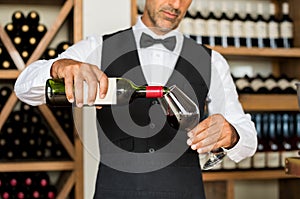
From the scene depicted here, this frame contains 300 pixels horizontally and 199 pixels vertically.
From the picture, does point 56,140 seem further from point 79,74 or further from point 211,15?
point 79,74

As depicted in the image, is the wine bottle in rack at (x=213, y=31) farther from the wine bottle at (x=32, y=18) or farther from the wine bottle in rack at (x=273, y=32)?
the wine bottle at (x=32, y=18)

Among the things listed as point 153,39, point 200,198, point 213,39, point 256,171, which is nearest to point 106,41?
point 153,39

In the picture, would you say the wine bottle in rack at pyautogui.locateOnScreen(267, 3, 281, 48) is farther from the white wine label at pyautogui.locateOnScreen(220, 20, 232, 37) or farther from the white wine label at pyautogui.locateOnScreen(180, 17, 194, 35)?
the white wine label at pyautogui.locateOnScreen(180, 17, 194, 35)

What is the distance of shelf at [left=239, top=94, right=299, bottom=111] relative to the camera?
2.48 m

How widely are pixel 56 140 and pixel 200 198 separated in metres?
1.16

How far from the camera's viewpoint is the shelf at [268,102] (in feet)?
8.15

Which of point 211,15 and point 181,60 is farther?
point 211,15

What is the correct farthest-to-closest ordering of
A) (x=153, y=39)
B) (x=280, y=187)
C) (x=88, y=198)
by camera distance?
(x=280, y=187), (x=88, y=198), (x=153, y=39)

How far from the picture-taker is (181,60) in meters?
1.48

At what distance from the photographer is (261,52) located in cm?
253

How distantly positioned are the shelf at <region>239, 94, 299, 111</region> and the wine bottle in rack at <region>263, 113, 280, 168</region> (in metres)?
0.12

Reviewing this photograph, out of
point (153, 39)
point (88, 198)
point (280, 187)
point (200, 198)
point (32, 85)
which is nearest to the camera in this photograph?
point (32, 85)

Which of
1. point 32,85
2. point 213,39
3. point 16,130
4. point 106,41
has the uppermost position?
point 213,39

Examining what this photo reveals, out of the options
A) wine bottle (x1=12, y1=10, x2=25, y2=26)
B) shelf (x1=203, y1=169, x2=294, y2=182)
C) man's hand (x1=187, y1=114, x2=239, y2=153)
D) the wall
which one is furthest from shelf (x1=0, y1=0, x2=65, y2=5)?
man's hand (x1=187, y1=114, x2=239, y2=153)
